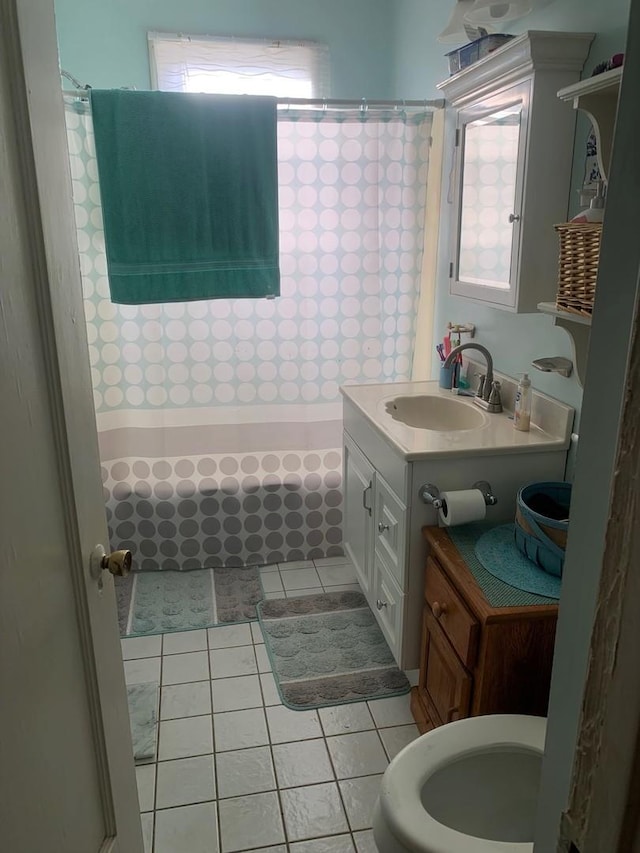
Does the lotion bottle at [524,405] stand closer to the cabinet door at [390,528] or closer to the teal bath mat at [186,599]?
the cabinet door at [390,528]

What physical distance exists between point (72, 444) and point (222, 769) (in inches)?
52.9

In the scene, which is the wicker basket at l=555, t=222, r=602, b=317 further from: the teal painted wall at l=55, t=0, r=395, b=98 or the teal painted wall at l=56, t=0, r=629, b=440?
the teal painted wall at l=55, t=0, r=395, b=98

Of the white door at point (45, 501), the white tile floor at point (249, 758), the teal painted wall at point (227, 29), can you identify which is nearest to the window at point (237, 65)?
the teal painted wall at point (227, 29)

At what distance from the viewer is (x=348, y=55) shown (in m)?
3.11

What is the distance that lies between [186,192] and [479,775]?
7.06 feet

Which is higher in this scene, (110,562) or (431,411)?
(110,562)

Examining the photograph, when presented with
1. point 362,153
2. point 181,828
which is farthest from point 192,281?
point 181,828

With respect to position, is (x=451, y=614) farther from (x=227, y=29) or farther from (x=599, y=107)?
(x=227, y=29)

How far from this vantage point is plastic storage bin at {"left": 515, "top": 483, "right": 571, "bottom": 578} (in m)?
1.57

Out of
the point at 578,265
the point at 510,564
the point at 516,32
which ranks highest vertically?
the point at 516,32

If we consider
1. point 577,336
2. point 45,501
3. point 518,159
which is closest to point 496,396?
point 577,336

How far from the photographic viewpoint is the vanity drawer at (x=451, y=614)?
5.03 feet

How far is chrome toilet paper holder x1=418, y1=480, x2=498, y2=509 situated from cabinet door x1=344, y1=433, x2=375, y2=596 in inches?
14.7

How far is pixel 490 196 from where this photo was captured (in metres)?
2.05
